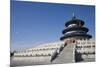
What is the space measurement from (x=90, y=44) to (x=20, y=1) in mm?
1040

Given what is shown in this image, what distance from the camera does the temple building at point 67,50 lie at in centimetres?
260

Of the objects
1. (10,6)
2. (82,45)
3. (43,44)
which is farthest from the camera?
(82,45)

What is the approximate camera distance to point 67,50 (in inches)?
109

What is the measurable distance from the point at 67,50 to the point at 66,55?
6cm

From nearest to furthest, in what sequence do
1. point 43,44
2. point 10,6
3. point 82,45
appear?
point 10,6, point 43,44, point 82,45

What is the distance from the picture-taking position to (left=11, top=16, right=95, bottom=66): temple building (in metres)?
2.60

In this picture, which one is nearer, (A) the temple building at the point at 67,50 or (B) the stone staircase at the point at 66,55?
(A) the temple building at the point at 67,50

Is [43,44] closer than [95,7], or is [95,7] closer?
[43,44]

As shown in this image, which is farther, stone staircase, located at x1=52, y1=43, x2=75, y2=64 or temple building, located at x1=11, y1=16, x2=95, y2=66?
stone staircase, located at x1=52, y1=43, x2=75, y2=64

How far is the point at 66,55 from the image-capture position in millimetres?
2758

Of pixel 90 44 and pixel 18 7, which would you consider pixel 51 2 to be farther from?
pixel 90 44

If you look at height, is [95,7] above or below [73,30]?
above

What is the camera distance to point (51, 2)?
8.79 ft

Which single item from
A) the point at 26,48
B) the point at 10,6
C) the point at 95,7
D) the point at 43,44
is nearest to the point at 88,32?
the point at 95,7
